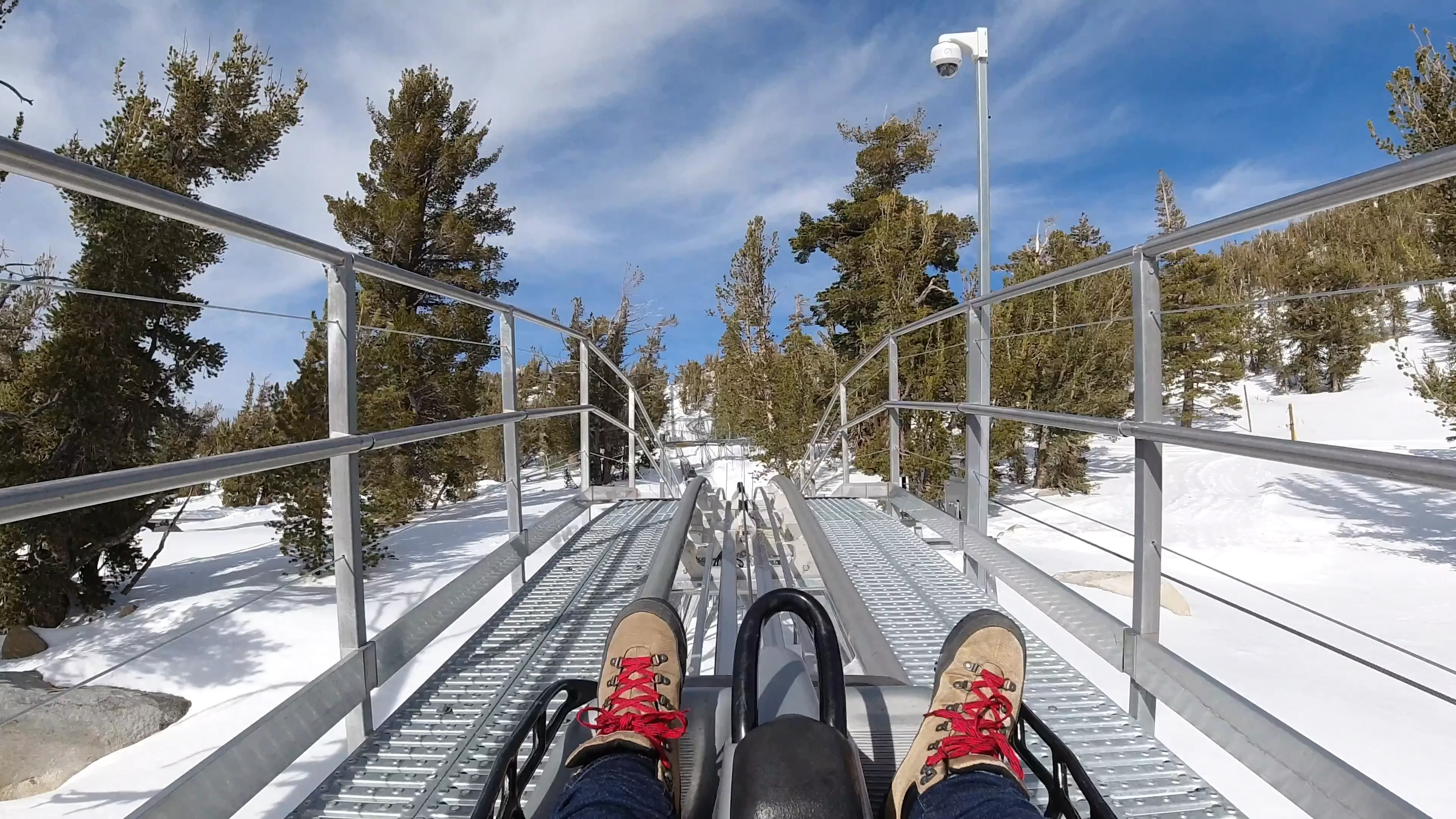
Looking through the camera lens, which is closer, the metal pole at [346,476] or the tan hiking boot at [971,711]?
the tan hiking boot at [971,711]

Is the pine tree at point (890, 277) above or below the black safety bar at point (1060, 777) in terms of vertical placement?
above

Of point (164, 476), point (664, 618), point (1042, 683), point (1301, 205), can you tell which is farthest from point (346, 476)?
point (1301, 205)

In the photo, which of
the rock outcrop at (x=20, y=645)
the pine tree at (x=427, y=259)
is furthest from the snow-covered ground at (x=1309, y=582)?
the pine tree at (x=427, y=259)

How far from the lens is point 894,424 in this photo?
4.15 m

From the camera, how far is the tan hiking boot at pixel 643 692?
1072 millimetres

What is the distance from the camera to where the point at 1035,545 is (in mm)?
8680

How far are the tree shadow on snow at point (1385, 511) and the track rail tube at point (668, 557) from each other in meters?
8.06

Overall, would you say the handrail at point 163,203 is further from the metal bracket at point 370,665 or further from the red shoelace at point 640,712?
the red shoelace at point 640,712

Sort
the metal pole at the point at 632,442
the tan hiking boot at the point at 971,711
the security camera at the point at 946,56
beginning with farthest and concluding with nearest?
the security camera at the point at 946,56 < the metal pole at the point at 632,442 < the tan hiking boot at the point at 971,711

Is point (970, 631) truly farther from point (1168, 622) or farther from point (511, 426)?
point (1168, 622)

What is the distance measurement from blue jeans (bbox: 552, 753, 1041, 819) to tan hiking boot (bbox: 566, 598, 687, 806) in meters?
0.02

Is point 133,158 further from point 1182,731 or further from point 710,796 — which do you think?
point 1182,731

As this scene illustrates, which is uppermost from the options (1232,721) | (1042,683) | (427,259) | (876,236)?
(876,236)

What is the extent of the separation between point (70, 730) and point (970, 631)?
171 inches
